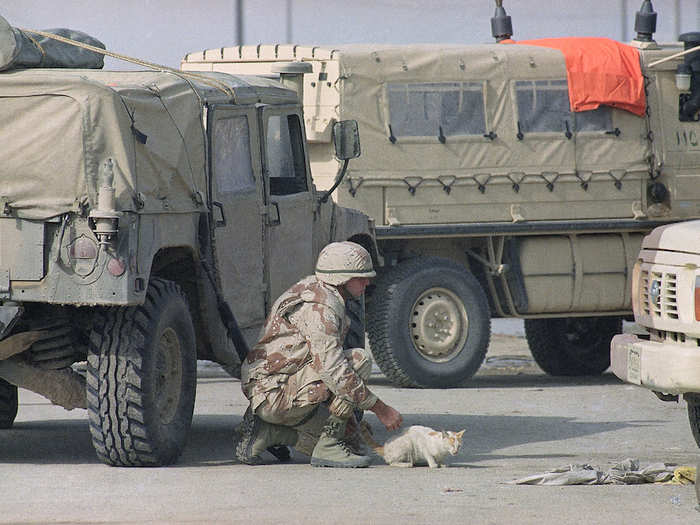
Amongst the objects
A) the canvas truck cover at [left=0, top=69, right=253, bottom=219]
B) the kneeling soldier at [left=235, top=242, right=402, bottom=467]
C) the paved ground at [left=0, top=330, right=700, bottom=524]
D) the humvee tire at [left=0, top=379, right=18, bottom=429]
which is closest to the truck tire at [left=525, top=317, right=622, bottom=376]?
the paved ground at [left=0, top=330, right=700, bottom=524]

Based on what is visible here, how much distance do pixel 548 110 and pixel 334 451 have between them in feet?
22.6

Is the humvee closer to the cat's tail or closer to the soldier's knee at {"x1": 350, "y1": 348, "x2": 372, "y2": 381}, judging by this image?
the cat's tail

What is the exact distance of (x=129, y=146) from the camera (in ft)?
29.9

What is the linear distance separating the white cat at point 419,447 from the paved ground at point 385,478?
4.1 inches

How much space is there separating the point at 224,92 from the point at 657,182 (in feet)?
21.6

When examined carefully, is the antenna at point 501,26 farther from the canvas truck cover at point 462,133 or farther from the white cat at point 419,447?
the white cat at point 419,447

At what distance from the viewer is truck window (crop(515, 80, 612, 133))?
50.9ft

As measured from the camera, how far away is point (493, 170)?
604 inches

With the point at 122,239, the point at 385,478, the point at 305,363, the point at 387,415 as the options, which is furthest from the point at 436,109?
the point at 122,239

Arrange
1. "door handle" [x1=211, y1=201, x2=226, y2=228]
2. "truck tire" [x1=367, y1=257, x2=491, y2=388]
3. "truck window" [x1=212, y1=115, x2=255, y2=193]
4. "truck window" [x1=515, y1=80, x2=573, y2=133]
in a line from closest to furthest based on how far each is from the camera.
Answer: "door handle" [x1=211, y1=201, x2=226, y2=228] < "truck window" [x1=212, y1=115, x2=255, y2=193] < "truck tire" [x1=367, y1=257, x2=491, y2=388] < "truck window" [x1=515, y1=80, x2=573, y2=133]

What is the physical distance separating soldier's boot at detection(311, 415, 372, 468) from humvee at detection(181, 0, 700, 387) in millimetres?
5318

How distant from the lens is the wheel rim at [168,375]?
952 centimetres

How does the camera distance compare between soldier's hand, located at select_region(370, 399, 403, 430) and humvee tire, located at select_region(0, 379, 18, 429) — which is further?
humvee tire, located at select_region(0, 379, 18, 429)

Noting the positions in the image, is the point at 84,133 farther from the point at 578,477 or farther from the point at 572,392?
the point at 572,392
